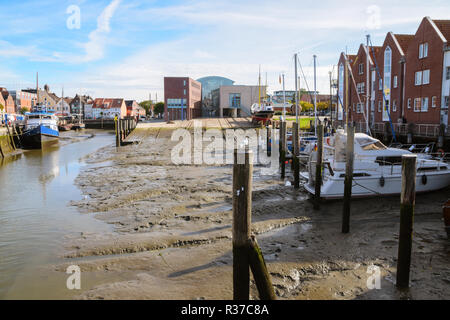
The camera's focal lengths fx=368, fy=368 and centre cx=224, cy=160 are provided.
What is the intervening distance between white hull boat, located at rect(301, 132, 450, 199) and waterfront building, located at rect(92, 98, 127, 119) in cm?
11149

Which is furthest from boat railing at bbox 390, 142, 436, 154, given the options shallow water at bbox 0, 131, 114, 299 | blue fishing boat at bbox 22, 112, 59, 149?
blue fishing boat at bbox 22, 112, 59, 149

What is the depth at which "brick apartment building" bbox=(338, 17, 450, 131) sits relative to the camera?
30672 millimetres

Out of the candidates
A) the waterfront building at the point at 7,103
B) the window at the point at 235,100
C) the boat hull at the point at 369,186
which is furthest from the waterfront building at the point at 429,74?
the waterfront building at the point at 7,103

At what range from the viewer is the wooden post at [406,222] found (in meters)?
7.44

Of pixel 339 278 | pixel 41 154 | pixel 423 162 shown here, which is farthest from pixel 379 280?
pixel 41 154

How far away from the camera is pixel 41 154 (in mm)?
34344

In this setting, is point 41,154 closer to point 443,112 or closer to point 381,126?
point 381,126

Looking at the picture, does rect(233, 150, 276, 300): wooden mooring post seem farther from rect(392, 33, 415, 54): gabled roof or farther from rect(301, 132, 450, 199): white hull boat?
rect(392, 33, 415, 54): gabled roof

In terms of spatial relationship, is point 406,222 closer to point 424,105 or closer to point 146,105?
point 424,105

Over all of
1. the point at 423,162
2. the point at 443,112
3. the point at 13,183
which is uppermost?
the point at 443,112

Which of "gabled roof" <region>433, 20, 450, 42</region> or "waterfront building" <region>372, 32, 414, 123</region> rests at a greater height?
"gabled roof" <region>433, 20, 450, 42</region>

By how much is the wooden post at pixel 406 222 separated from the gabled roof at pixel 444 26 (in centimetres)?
2999

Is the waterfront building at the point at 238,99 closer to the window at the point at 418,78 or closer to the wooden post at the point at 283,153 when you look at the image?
the window at the point at 418,78
